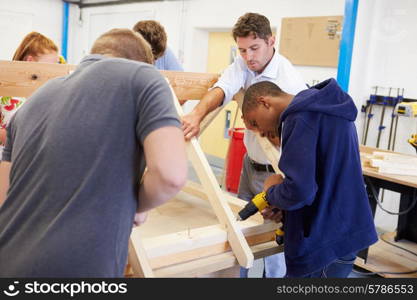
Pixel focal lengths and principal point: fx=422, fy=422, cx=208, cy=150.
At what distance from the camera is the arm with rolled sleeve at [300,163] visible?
139 cm

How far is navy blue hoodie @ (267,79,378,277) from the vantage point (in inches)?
55.1

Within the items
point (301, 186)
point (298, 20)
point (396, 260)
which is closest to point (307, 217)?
point (301, 186)

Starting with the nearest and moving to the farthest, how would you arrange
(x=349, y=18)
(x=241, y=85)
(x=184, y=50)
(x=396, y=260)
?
(x=241, y=85) < (x=396, y=260) < (x=349, y=18) < (x=184, y=50)

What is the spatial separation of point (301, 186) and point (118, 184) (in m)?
0.68

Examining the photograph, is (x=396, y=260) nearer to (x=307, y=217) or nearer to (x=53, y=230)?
(x=307, y=217)

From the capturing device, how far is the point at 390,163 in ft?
11.0

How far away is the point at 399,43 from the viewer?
13.9 ft

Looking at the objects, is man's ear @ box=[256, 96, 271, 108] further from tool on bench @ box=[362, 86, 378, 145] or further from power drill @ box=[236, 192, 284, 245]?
tool on bench @ box=[362, 86, 378, 145]

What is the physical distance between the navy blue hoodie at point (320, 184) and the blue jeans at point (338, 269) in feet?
0.45

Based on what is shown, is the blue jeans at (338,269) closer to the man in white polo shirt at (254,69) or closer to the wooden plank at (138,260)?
the man in white polo shirt at (254,69)

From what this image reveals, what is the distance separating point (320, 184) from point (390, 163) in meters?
2.13

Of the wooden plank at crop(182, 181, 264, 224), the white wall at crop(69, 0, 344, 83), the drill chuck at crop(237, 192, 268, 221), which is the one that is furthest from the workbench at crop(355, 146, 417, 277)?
the white wall at crop(69, 0, 344, 83)

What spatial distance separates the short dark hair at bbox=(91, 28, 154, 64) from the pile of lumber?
2593 millimetres

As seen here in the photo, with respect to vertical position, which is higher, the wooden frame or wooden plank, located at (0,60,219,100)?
wooden plank, located at (0,60,219,100)
